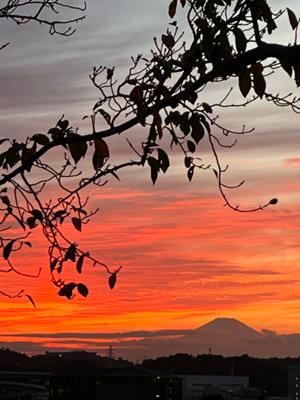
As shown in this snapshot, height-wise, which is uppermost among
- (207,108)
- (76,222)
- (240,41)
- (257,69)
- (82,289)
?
(240,41)

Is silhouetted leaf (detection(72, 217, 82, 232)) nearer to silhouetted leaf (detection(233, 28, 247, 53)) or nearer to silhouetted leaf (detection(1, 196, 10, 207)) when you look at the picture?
silhouetted leaf (detection(1, 196, 10, 207))

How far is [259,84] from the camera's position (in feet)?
17.4

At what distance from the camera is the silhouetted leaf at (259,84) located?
208 inches

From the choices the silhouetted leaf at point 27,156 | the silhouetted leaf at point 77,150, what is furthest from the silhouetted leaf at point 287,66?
the silhouetted leaf at point 27,156

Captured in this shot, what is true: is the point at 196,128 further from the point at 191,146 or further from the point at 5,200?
the point at 5,200

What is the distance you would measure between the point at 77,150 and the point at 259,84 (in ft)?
3.19

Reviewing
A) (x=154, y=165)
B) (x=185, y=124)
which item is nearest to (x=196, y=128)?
(x=185, y=124)

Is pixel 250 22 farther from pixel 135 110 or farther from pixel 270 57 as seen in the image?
pixel 135 110

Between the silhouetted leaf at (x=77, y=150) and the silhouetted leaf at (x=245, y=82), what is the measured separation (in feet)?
2.81

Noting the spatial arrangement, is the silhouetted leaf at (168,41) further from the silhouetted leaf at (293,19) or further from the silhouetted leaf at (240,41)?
the silhouetted leaf at (293,19)

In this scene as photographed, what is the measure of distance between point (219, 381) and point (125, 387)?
38966 mm

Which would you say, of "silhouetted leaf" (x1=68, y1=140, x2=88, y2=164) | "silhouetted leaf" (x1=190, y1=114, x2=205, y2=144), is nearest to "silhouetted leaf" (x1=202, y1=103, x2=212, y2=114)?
"silhouetted leaf" (x1=190, y1=114, x2=205, y2=144)

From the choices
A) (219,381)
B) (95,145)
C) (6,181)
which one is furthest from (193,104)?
(219,381)

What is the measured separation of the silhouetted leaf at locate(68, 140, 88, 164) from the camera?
216 inches
